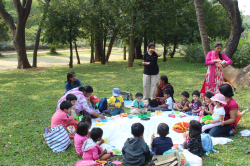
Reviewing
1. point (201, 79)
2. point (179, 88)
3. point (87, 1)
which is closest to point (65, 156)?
point (179, 88)

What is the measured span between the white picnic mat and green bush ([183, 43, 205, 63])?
11408 millimetres

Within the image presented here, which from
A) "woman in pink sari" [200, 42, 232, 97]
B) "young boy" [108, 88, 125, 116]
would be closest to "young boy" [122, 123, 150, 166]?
"young boy" [108, 88, 125, 116]

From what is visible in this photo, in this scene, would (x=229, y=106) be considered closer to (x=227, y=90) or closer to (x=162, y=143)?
(x=227, y=90)

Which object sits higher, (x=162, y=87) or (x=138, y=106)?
(x=162, y=87)

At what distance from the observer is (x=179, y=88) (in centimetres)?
934

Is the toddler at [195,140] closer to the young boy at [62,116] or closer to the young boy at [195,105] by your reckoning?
the young boy at [195,105]

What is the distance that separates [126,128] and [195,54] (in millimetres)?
13232

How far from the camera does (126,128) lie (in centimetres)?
523

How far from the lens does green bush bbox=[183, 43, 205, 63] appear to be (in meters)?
16.4

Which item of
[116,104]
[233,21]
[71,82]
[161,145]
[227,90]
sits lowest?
[161,145]

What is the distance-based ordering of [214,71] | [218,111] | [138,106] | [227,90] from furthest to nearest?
[214,71] → [138,106] → [227,90] → [218,111]

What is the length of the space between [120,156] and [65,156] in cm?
103

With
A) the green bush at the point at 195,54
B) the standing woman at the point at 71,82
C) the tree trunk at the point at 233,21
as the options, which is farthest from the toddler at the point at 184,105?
the green bush at the point at 195,54

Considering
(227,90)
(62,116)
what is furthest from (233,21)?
(62,116)
